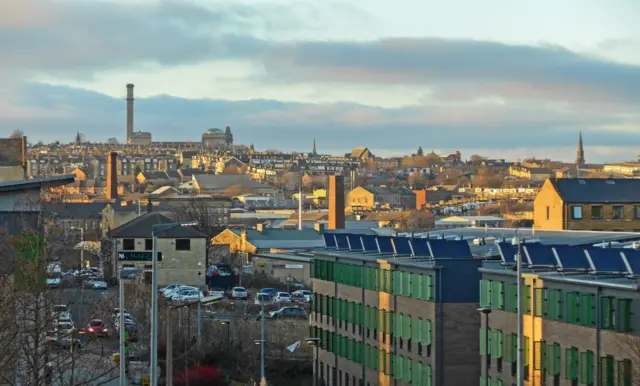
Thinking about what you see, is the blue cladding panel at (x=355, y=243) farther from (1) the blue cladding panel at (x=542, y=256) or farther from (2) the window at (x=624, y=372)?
(2) the window at (x=624, y=372)

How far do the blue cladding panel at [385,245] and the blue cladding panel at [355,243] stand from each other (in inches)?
115

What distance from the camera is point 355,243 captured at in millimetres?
61812

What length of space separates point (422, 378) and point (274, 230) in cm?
7788

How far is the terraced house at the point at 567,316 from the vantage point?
36844 mm

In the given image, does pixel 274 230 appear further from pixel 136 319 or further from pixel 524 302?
pixel 524 302

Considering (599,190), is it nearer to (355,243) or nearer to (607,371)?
(355,243)

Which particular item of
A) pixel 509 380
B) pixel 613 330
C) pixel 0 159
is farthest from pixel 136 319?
→ pixel 613 330

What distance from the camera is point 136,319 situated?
67.7 m

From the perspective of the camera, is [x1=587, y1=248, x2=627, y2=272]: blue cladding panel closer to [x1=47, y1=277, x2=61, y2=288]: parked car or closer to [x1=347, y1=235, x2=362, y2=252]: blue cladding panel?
[x1=47, y1=277, x2=61, y2=288]: parked car

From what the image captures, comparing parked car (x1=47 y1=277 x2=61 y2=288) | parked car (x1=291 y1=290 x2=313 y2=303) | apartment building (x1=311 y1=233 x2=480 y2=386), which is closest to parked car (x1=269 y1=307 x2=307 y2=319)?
parked car (x1=291 y1=290 x2=313 y2=303)

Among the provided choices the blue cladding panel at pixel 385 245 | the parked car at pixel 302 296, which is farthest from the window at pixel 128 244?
the blue cladding panel at pixel 385 245

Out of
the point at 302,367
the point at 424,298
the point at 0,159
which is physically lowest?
the point at 302,367

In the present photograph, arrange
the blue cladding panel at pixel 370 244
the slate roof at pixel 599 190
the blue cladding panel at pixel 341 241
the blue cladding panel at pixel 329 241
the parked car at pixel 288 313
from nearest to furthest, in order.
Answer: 1. the blue cladding panel at pixel 370 244
2. the blue cladding panel at pixel 341 241
3. the blue cladding panel at pixel 329 241
4. the parked car at pixel 288 313
5. the slate roof at pixel 599 190

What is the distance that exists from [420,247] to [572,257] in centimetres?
1085
